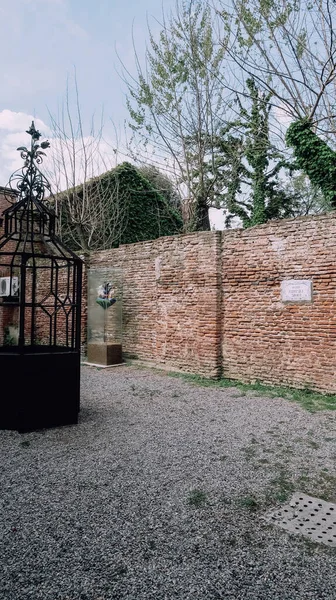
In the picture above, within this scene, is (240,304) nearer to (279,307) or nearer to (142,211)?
(279,307)

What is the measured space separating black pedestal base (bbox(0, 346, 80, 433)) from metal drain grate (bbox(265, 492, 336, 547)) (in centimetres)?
281

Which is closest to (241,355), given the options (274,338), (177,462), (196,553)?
(274,338)

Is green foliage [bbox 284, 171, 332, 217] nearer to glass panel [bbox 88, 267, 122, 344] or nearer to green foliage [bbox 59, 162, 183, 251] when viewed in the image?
green foliage [bbox 59, 162, 183, 251]

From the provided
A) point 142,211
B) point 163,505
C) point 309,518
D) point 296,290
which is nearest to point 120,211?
point 142,211

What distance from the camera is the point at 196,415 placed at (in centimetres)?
538

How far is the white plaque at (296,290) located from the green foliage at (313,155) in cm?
294

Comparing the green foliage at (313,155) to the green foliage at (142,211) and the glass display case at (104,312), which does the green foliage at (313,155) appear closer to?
the glass display case at (104,312)

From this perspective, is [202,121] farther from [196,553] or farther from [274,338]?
[196,553]

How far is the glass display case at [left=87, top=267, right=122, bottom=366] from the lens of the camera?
963cm

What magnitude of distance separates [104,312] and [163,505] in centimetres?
731

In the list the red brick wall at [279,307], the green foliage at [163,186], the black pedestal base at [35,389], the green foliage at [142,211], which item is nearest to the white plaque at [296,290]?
the red brick wall at [279,307]

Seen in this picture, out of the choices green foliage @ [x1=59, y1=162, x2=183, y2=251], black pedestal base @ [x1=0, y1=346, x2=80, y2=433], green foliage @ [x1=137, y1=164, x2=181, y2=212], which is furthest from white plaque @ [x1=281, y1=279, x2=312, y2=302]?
green foliage @ [x1=137, y1=164, x2=181, y2=212]

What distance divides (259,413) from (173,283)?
3677 millimetres

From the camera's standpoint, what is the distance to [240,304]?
7.35 m
